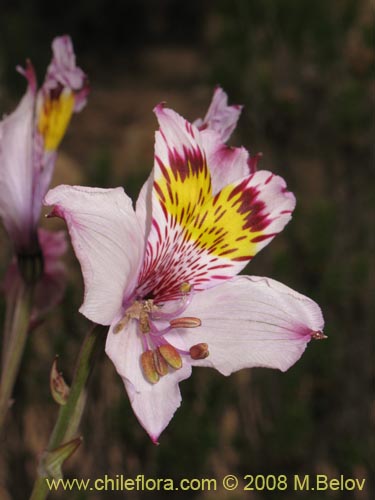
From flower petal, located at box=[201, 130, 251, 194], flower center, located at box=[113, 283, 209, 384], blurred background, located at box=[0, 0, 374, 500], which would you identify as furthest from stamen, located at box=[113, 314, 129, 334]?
blurred background, located at box=[0, 0, 374, 500]

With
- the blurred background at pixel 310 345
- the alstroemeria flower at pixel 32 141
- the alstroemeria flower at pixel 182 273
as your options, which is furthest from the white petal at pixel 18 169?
the blurred background at pixel 310 345

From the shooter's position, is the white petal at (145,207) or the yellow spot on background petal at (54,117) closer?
the white petal at (145,207)

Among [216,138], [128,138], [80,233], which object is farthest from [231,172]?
[128,138]

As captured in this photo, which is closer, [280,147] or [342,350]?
[342,350]

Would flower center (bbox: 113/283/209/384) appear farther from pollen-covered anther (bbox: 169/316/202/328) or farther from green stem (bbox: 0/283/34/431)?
green stem (bbox: 0/283/34/431)

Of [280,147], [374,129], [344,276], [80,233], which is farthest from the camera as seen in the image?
[280,147]

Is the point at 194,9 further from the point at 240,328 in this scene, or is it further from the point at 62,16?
the point at 240,328

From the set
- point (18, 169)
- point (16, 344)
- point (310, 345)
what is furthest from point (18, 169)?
point (310, 345)

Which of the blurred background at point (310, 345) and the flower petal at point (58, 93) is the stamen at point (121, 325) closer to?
the flower petal at point (58, 93)
